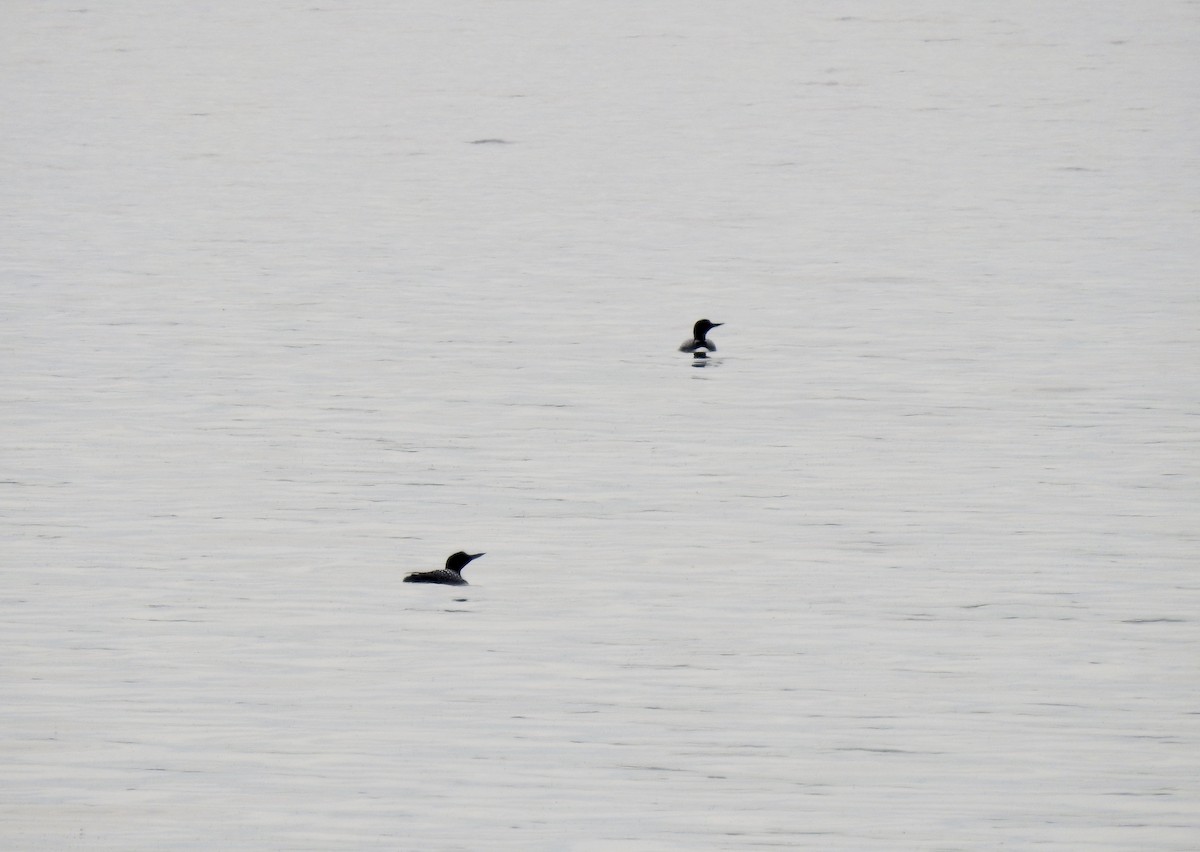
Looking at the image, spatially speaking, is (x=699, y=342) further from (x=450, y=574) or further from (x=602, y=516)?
(x=450, y=574)

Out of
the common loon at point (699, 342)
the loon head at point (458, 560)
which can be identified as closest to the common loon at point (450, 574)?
the loon head at point (458, 560)

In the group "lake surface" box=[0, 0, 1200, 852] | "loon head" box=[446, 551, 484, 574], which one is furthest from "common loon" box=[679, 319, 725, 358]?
"loon head" box=[446, 551, 484, 574]

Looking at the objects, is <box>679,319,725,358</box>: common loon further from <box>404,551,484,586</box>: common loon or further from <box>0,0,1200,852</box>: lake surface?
<box>404,551,484,586</box>: common loon

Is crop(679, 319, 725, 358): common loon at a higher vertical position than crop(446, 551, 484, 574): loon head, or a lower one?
higher

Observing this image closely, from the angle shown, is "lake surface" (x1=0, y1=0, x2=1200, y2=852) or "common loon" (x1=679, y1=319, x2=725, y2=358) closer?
"lake surface" (x1=0, y1=0, x2=1200, y2=852)

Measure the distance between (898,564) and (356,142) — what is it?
40.9 metres

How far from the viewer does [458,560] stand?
13.2 metres

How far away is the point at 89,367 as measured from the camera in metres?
22.2

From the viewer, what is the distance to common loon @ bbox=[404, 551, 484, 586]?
13.2 m

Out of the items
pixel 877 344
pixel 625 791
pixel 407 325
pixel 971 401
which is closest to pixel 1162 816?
pixel 625 791

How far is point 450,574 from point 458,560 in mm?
118

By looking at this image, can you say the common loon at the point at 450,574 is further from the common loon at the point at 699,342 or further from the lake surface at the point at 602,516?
the common loon at the point at 699,342

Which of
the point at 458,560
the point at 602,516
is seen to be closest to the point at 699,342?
the point at 602,516

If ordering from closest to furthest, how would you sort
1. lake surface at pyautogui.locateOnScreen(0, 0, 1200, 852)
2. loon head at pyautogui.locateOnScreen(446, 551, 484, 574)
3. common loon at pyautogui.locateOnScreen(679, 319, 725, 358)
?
1. lake surface at pyautogui.locateOnScreen(0, 0, 1200, 852)
2. loon head at pyautogui.locateOnScreen(446, 551, 484, 574)
3. common loon at pyautogui.locateOnScreen(679, 319, 725, 358)
